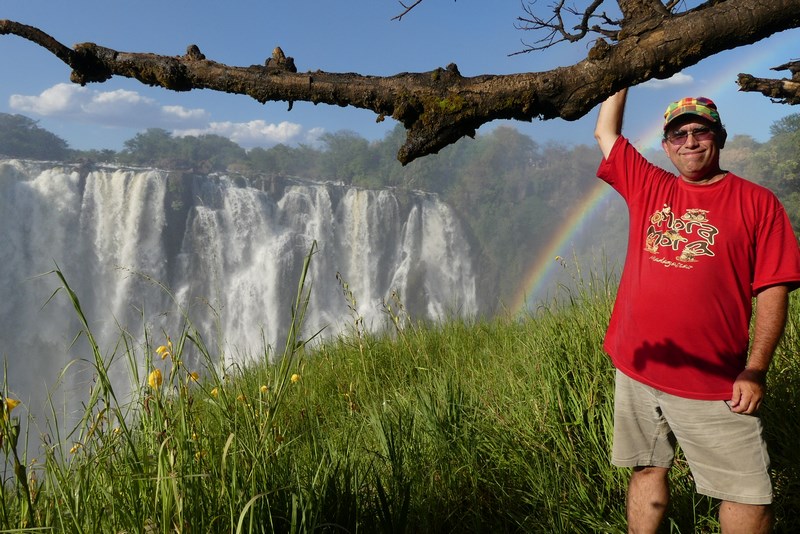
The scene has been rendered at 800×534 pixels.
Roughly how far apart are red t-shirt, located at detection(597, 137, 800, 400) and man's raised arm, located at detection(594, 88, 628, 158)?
1.16ft

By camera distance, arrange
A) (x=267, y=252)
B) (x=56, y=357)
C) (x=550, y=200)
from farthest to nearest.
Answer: (x=550, y=200) < (x=56, y=357) < (x=267, y=252)

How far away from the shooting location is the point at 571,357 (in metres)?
3.20

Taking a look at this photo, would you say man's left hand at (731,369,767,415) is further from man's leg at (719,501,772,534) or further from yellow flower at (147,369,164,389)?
yellow flower at (147,369,164,389)

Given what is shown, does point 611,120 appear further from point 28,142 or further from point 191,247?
point 28,142

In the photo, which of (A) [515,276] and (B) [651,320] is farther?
(A) [515,276]

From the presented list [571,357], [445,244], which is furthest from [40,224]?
[571,357]

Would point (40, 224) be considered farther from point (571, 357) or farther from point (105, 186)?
point (571, 357)

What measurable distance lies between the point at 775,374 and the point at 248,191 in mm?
21106

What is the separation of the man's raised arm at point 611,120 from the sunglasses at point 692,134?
0.27 meters

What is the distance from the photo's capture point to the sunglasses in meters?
2.16

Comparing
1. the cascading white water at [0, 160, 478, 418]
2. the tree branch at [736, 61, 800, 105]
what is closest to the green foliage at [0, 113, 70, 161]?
the cascading white water at [0, 160, 478, 418]

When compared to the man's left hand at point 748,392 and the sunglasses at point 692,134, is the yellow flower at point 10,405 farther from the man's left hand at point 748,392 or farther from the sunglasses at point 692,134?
the sunglasses at point 692,134

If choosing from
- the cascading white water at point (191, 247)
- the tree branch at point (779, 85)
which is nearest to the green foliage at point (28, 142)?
the cascading white water at point (191, 247)

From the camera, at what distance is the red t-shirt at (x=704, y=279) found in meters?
2.06
